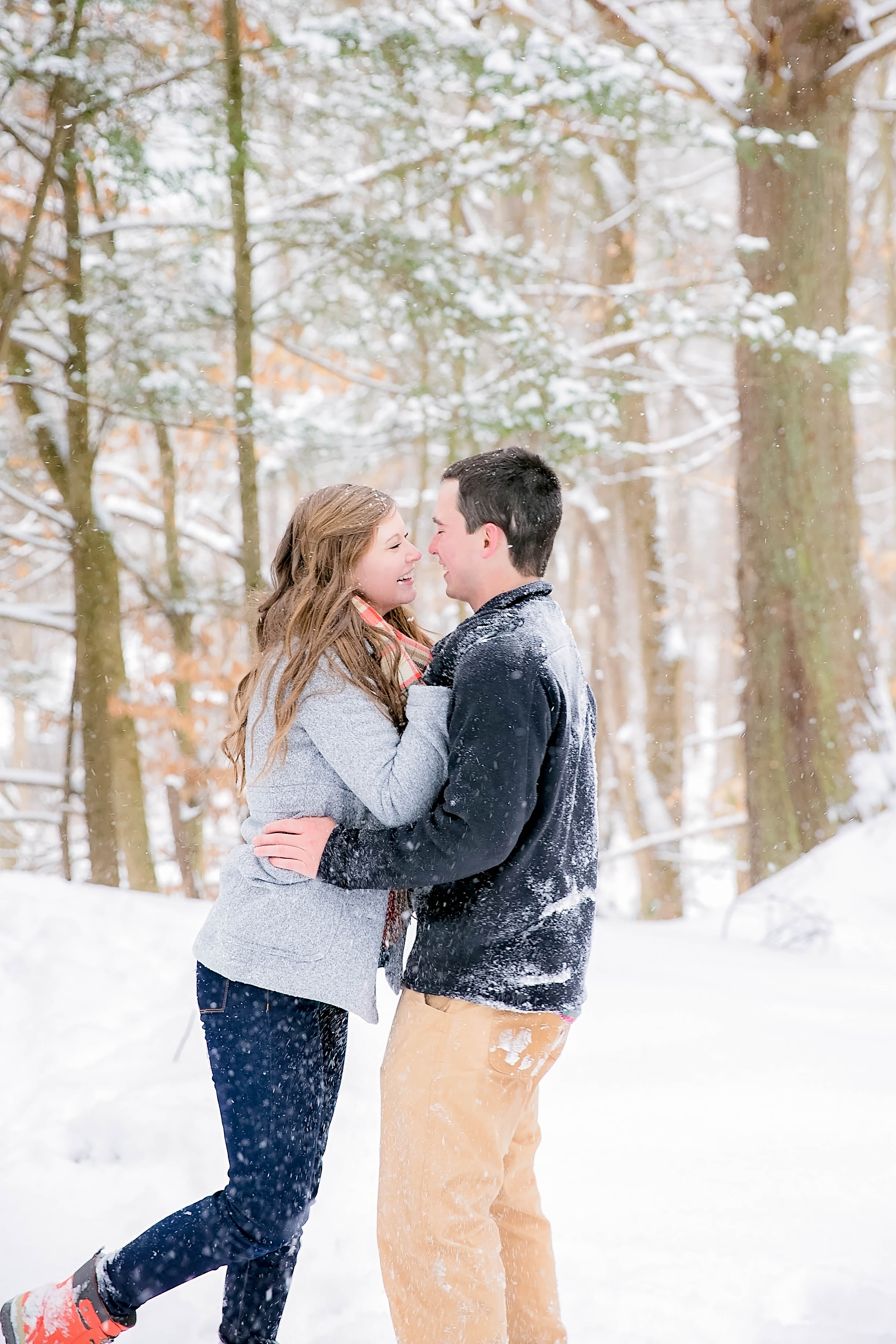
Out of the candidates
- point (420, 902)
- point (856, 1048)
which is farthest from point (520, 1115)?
point (856, 1048)

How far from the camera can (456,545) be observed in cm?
198

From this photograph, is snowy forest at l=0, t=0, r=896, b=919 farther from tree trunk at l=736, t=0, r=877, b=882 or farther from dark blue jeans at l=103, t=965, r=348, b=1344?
dark blue jeans at l=103, t=965, r=348, b=1344

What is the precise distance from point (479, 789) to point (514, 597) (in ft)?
1.38

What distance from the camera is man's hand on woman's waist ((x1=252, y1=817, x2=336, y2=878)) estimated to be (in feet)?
6.07

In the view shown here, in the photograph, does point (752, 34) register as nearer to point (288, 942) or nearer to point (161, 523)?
point (161, 523)

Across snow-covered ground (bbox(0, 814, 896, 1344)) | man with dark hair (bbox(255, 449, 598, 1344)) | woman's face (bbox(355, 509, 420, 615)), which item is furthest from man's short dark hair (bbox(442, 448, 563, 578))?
snow-covered ground (bbox(0, 814, 896, 1344))

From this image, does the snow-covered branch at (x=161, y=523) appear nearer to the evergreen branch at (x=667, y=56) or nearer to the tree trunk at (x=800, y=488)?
the tree trunk at (x=800, y=488)

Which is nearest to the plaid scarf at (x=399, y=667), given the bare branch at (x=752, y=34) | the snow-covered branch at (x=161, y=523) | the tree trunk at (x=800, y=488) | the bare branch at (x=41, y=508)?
the tree trunk at (x=800, y=488)

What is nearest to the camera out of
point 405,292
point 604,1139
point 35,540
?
point 604,1139

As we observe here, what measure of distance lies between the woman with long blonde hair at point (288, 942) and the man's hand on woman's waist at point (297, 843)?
63 millimetres

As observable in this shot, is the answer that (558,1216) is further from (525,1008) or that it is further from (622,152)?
(622,152)

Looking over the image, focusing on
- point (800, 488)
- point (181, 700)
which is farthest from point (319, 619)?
point (181, 700)

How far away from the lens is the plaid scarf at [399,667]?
6.65ft

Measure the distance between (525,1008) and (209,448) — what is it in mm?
13800
